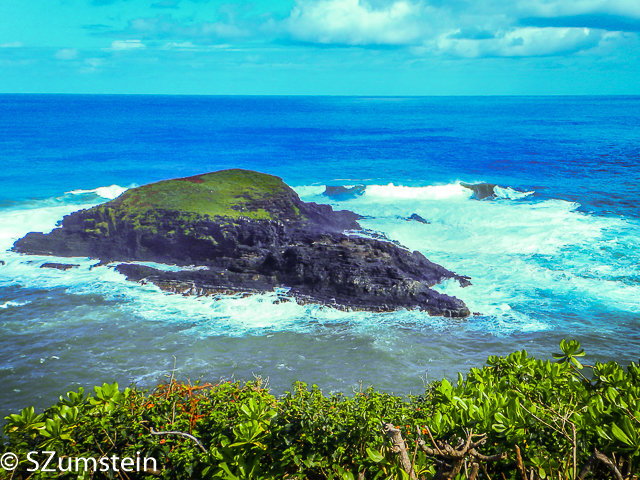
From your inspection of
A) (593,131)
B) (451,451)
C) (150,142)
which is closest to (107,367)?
(451,451)

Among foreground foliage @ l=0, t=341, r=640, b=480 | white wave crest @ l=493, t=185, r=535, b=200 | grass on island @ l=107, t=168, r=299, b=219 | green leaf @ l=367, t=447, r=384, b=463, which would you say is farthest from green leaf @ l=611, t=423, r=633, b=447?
white wave crest @ l=493, t=185, r=535, b=200

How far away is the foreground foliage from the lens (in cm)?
287

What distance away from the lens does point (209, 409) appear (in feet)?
13.3

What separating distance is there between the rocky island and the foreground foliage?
Answer: 10.4 metres

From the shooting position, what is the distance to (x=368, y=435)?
10.8 feet

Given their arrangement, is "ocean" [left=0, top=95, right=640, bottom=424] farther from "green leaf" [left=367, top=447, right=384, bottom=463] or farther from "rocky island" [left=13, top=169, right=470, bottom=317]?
"green leaf" [left=367, top=447, right=384, bottom=463]

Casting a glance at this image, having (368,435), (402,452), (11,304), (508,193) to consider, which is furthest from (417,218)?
(402,452)

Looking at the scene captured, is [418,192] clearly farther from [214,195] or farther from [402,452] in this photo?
[402,452]

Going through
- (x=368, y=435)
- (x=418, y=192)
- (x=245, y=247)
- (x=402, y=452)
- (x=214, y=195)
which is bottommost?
(x=418, y=192)

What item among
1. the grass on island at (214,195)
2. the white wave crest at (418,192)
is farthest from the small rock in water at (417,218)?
the white wave crest at (418,192)

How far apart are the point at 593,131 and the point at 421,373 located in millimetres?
89064

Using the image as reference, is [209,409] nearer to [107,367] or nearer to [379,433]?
[379,433]

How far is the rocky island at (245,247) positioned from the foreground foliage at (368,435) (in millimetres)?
10361

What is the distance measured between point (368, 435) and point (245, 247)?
1439cm
